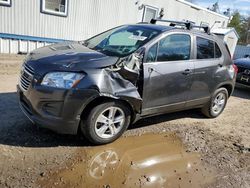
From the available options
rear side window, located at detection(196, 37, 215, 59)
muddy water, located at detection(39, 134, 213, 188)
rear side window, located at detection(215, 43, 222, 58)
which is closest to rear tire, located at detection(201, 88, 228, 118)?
rear side window, located at detection(215, 43, 222, 58)

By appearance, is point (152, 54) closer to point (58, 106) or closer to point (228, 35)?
point (58, 106)

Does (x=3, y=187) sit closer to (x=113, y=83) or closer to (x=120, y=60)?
(x=113, y=83)

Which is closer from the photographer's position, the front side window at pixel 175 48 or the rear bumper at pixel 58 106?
the rear bumper at pixel 58 106

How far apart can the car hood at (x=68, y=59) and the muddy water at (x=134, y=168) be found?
1.22 m

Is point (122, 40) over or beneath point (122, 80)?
over

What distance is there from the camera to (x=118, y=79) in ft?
12.1

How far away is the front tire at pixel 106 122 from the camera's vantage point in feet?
11.8

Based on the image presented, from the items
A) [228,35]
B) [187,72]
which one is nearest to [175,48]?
[187,72]

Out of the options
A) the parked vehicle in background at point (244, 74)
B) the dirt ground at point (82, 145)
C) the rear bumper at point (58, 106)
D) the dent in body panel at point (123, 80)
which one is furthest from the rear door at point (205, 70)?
the parked vehicle in background at point (244, 74)

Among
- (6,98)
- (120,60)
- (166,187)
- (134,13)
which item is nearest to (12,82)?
(6,98)

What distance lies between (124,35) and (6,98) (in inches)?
105

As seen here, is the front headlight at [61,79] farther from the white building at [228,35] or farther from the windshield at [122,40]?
the white building at [228,35]

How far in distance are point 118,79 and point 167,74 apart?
96 cm

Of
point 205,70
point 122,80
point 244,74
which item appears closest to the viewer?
point 122,80
